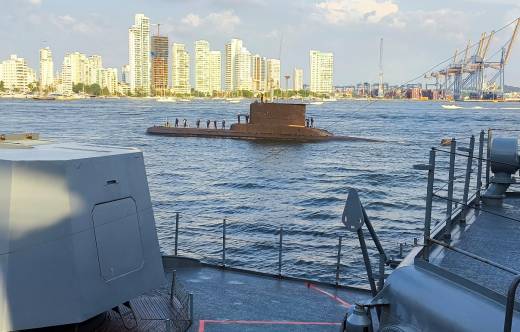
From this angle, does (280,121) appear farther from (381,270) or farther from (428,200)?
(428,200)

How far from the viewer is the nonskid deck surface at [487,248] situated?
Answer: 4648mm

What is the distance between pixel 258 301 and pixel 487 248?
191 inches

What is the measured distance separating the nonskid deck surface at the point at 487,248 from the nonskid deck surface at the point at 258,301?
114 inches

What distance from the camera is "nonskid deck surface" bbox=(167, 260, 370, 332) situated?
898 centimetres

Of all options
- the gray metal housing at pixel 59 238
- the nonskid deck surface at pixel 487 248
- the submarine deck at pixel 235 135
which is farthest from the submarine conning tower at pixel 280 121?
the gray metal housing at pixel 59 238

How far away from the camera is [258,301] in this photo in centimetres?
1005

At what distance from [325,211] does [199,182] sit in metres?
13.3

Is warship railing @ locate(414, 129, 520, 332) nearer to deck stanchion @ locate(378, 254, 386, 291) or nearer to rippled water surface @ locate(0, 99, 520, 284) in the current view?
deck stanchion @ locate(378, 254, 386, 291)

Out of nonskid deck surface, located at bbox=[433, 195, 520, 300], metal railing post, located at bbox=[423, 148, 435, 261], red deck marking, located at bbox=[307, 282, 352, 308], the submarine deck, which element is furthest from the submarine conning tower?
metal railing post, located at bbox=[423, 148, 435, 261]

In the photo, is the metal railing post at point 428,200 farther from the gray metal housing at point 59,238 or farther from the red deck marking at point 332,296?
the red deck marking at point 332,296

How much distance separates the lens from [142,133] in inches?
3260

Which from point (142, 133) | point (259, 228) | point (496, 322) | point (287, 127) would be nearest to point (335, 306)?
point (496, 322)

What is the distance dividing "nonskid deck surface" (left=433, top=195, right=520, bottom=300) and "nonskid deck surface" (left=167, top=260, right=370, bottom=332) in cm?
289

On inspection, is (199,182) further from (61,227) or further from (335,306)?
(61,227)
